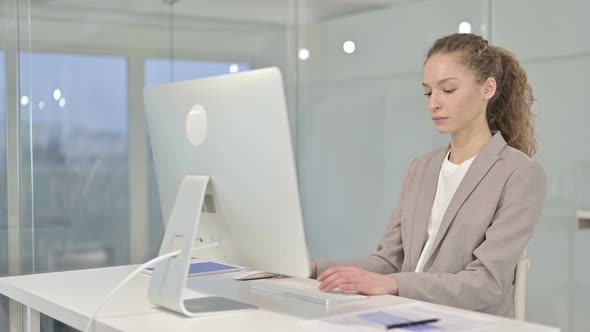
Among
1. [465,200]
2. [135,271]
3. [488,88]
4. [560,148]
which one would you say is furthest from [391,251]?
[560,148]

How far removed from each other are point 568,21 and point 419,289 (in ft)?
6.82

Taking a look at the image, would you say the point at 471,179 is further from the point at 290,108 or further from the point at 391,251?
the point at 290,108

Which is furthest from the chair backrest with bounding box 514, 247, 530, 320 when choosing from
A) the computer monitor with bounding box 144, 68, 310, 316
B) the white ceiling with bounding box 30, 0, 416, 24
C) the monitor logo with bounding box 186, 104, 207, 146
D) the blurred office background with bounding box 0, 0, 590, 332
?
the white ceiling with bounding box 30, 0, 416, 24

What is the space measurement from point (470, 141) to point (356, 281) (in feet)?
1.99

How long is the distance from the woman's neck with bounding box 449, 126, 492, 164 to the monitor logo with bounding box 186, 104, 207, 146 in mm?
807

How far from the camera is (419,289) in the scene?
208 centimetres

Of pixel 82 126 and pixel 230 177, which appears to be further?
pixel 82 126

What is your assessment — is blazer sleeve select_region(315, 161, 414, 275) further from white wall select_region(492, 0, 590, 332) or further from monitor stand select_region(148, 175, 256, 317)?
white wall select_region(492, 0, 590, 332)

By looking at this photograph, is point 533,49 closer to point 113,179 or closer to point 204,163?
point 113,179

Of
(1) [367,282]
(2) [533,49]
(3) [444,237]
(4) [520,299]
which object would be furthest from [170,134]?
(2) [533,49]

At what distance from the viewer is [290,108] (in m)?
4.23

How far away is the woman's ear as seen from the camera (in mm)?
2408

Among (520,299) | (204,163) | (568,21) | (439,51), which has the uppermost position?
(568,21)


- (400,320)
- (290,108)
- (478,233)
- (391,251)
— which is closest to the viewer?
(400,320)
